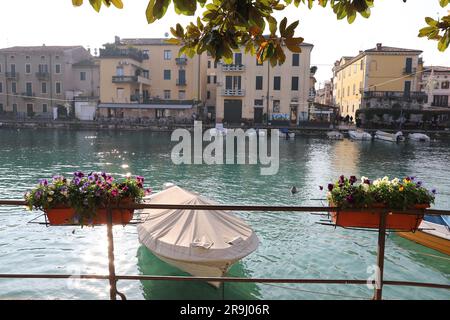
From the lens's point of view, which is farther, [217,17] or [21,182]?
[21,182]

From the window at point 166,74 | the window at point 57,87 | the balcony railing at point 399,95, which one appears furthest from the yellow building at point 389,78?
the window at point 57,87

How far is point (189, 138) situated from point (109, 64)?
2055 centimetres

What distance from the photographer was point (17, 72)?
6819 cm

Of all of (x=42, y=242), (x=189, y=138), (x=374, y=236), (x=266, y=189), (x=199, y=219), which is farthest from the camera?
(x=189, y=138)

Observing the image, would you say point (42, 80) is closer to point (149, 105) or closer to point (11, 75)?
point (11, 75)

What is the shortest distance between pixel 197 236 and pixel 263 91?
51.5 m

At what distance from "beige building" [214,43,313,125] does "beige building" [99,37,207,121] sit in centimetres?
594

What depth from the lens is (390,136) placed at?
48.6 m

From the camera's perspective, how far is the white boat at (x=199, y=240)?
7.94 metres

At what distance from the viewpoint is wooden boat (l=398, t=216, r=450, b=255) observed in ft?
36.3

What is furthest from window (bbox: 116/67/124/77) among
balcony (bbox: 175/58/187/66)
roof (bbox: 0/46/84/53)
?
roof (bbox: 0/46/84/53)
